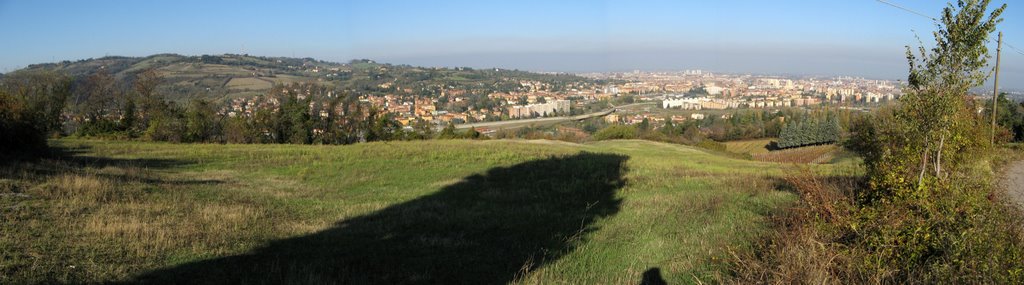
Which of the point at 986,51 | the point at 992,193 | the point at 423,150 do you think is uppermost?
the point at 986,51

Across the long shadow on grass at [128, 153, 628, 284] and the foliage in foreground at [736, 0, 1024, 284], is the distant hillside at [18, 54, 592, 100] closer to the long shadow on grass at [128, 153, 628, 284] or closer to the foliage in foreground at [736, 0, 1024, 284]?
the long shadow on grass at [128, 153, 628, 284]

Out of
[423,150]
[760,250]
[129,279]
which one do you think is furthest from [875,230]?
[423,150]

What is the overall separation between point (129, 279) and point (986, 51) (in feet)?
31.6

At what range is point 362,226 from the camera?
357 inches

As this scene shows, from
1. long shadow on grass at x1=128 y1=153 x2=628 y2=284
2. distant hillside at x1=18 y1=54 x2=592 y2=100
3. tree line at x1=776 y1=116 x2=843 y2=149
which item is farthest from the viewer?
distant hillside at x1=18 y1=54 x2=592 y2=100

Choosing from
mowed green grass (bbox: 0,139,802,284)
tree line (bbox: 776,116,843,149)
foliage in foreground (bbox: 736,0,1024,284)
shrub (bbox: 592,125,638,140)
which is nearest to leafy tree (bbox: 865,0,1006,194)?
foliage in foreground (bbox: 736,0,1024,284)

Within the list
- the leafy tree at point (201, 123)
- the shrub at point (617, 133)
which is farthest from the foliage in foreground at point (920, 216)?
the shrub at point (617, 133)

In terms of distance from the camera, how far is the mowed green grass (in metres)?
6.11

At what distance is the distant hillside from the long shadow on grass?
61.7 metres

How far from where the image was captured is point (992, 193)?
27.6 ft

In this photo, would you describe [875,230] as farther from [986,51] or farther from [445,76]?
[445,76]

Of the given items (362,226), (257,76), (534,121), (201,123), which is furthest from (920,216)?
(257,76)

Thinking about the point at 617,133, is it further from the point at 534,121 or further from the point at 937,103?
the point at 937,103

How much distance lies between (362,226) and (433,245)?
1.83 meters
